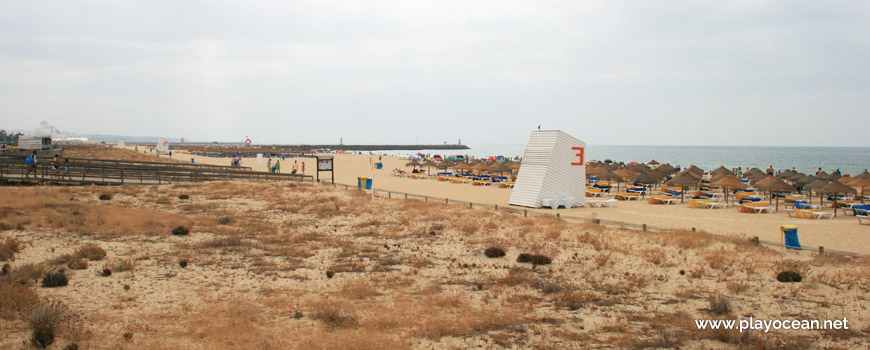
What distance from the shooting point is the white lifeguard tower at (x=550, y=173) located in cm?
2298

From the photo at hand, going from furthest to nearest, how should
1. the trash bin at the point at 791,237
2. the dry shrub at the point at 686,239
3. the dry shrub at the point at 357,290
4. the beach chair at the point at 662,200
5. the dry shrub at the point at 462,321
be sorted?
the beach chair at the point at 662,200 < the dry shrub at the point at 686,239 < the trash bin at the point at 791,237 < the dry shrub at the point at 357,290 < the dry shrub at the point at 462,321

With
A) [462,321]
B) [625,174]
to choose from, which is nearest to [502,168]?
[625,174]

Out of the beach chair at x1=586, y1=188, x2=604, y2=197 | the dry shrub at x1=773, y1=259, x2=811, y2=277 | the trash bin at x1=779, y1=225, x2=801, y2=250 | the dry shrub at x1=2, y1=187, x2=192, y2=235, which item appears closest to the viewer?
the dry shrub at x1=773, y1=259, x2=811, y2=277

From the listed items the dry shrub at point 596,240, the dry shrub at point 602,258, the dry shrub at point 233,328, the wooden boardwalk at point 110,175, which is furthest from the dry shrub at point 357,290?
the wooden boardwalk at point 110,175

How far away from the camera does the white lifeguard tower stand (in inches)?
905

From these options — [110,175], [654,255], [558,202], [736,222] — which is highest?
[110,175]

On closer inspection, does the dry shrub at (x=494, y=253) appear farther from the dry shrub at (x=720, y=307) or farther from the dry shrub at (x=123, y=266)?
the dry shrub at (x=123, y=266)

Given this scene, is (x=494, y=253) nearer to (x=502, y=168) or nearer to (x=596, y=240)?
(x=596, y=240)

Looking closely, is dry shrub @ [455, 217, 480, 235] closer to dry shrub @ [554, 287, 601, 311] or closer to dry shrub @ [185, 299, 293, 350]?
dry shrub @ [554, 287, 601, 311]

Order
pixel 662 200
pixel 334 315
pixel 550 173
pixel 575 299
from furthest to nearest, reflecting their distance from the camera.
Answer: pixel 662 200, pixel 550 173, pixel 575 299, pixel 334 315

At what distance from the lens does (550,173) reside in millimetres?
23047

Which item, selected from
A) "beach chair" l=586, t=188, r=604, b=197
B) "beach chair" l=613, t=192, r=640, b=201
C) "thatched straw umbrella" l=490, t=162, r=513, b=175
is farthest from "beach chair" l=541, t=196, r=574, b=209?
"thatched straw umbrella" l=490, t=162, r=513, b=175

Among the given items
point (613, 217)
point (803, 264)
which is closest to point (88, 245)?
point (803, 264)

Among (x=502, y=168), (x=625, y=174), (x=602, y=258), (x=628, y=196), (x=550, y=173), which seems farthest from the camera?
(x=502, y=168)
